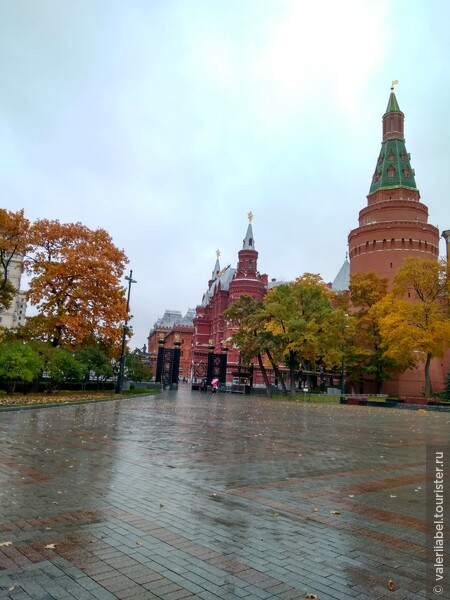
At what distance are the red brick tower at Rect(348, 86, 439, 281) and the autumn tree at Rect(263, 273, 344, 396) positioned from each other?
18.3m

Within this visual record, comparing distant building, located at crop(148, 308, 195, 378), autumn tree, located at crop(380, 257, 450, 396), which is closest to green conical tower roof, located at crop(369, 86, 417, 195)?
autumn tree, located at crop(380, 257, 450, 396)

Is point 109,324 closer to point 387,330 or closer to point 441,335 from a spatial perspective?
point 387,330

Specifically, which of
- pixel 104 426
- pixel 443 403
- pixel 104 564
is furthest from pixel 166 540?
pixel 443 403

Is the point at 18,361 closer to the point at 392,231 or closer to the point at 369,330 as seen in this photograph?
the point at 369,330

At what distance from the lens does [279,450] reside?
10344mm

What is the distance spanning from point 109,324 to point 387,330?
23.0 m

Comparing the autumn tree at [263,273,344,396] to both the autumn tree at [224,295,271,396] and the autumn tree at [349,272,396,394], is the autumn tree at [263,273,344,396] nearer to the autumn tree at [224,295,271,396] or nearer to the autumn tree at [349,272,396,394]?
the autumn tree at [224,295,271,396]

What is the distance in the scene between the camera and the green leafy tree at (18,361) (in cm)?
2053

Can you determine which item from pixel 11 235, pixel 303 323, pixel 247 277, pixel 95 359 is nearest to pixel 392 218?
pixel 247 277

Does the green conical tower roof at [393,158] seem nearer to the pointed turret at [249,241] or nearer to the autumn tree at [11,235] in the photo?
the pointed turret at [249,241]

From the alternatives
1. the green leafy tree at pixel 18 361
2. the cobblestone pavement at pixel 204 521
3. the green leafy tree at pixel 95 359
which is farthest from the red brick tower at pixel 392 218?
the cobblestone pavement at pixel 204 521

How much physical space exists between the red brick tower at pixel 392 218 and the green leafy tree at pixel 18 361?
41.7m

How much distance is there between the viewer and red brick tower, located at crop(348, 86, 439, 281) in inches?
2073

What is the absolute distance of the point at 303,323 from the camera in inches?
1377
